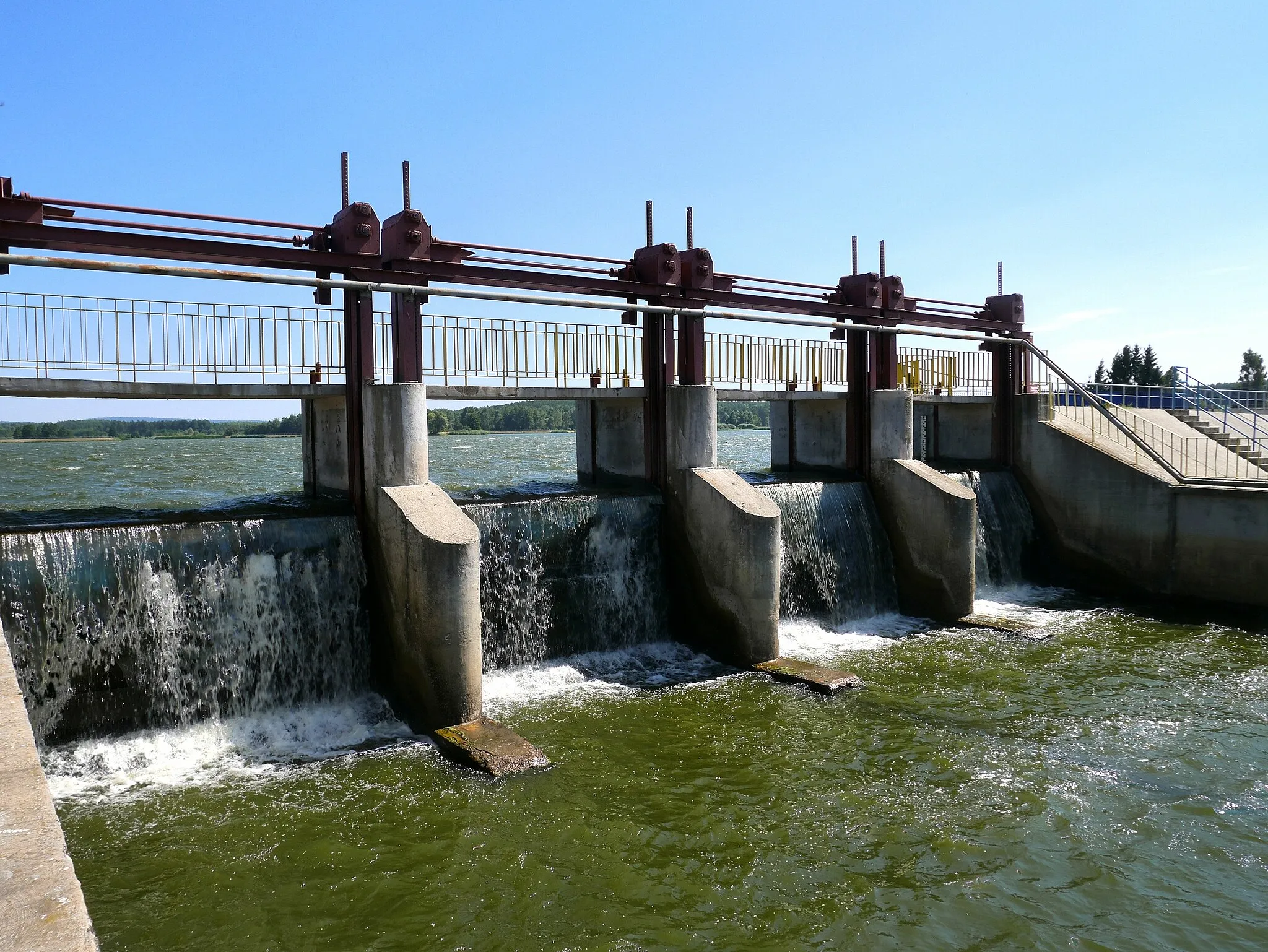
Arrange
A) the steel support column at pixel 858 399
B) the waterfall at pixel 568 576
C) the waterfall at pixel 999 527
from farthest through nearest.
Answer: the waterfall at pixel 999 527 < the steel support column at pixel 858 399 < the waterfall at pixel 568 576

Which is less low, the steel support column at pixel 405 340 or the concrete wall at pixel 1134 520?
the steel support column at pixel 405 340

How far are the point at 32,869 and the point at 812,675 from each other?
29.3ft

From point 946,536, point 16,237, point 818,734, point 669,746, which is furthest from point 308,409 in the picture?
point 946,536

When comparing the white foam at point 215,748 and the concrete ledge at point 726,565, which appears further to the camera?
the concrete ledge at point 726,565

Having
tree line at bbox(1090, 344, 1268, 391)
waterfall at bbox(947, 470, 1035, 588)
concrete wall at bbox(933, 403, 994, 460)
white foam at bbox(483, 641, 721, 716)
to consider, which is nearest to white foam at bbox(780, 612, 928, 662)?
white foam at bbox(483, 641, 721, 716)

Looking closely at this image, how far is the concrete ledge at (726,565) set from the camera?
11.7m

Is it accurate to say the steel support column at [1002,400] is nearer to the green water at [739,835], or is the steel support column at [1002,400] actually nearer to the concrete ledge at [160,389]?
the green water at [739,835]

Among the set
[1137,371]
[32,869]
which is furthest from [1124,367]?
[32,869]

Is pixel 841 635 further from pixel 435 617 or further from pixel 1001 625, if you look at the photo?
pixel 435 617

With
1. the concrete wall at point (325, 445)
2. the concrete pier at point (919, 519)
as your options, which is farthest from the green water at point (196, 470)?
the concrete pier at point (919, 519)

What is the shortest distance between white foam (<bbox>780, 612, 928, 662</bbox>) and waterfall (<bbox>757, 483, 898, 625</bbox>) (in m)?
0.19

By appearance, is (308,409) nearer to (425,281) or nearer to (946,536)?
(425,281)

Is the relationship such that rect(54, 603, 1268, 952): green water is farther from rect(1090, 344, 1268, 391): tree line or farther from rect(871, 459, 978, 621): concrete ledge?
rect(1090, 344, 1268, 391): tree line

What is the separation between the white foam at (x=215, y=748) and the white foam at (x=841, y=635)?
593 centimetres
